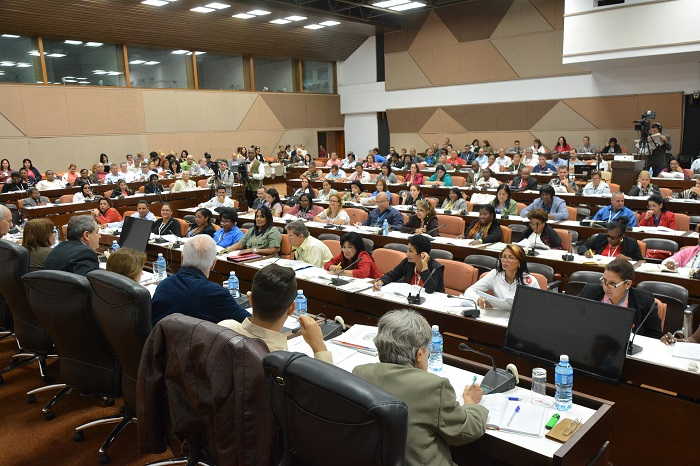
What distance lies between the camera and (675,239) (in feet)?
19.9

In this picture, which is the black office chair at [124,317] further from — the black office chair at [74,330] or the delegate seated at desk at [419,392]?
the delegate seated at desk at [419,392]

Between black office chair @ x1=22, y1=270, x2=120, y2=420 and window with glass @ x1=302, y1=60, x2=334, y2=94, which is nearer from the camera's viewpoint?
black office chair @ x1=22, y1=270, x2=120, y2=420

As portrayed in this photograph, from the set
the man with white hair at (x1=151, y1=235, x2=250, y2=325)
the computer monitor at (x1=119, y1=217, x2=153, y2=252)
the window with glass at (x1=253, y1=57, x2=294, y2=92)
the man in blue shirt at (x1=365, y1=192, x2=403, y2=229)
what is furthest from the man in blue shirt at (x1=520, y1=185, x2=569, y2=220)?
the window with glass at (x1=253, y1=57, x2=294, y2=92)

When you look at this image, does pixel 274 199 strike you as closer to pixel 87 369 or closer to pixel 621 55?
pixel 87 369

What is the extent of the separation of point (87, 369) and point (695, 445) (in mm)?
3249

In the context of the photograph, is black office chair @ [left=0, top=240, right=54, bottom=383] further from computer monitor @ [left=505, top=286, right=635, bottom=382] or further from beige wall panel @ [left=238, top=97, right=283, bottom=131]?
beige wall panel @ [left=238, top=97, right=283, bottom=131]

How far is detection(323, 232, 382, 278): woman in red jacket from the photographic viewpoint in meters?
5.02

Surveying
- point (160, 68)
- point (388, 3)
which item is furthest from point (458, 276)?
point (160, 68)

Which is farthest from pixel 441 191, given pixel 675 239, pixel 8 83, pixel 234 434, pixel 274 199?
pixel 8 83

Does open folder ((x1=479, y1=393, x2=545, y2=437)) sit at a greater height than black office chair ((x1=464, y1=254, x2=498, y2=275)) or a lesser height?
lesser

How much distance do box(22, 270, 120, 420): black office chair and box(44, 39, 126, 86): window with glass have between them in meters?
13.1

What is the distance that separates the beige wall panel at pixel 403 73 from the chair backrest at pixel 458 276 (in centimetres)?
1482

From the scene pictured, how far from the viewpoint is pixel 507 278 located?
13.0 feet

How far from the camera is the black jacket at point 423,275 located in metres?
4.39
